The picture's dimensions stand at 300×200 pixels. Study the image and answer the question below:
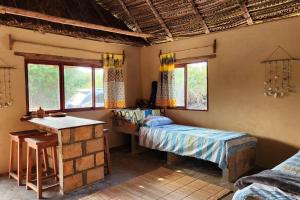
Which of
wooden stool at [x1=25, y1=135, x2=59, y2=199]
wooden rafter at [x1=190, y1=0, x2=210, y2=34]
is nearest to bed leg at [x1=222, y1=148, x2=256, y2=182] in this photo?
wooden rafter at [x1=190, y1=0, x2=210, y2=34]

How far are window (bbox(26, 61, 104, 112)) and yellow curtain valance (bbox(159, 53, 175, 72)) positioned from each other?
1.30m

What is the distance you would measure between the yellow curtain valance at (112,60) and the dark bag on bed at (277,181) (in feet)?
11.8

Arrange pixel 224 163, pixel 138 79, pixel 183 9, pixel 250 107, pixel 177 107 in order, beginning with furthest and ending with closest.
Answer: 1. pixel 138 79
2. pixel 177 107
3. pixel 183 9
4. pixel 250 107
5. pixel 224 163

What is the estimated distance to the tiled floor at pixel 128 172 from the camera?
9.92 ft

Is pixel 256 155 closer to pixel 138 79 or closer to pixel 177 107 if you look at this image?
pixel 177 107

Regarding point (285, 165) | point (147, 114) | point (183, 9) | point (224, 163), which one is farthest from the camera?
point (147, 114)

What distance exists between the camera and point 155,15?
4500mm

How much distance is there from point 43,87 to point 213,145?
9.85ft

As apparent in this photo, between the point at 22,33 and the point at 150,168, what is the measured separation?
9.98ft

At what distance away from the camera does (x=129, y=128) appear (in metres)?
4.76

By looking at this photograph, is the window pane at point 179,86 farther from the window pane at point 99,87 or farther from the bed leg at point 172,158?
the window pane at point 99,87

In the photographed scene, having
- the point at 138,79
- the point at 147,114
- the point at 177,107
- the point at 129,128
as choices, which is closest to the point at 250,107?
the point at 177,107

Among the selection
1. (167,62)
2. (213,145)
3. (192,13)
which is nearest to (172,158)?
(213,145)

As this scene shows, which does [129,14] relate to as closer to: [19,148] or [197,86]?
[197,86]
